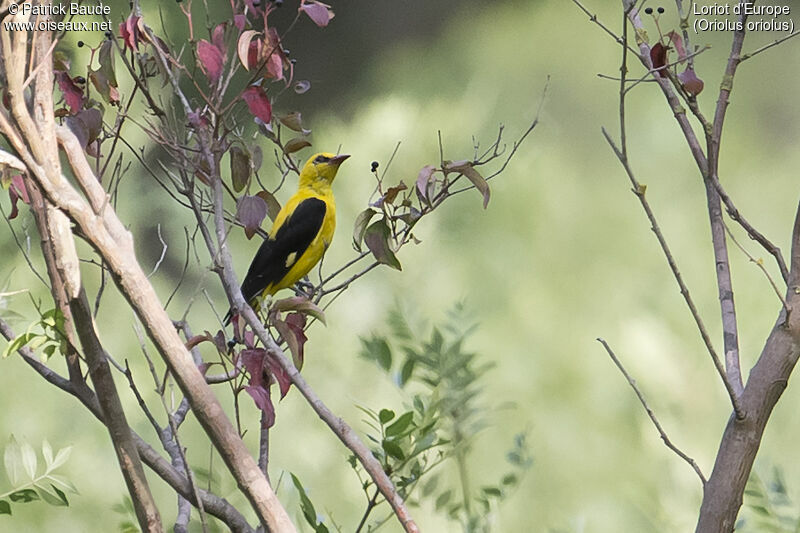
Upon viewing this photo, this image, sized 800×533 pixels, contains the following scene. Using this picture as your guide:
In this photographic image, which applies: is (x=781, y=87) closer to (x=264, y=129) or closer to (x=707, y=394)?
(x=707, y=394)

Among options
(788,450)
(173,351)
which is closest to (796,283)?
(173,351)

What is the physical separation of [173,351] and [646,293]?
4.10ft

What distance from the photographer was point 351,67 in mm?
1879

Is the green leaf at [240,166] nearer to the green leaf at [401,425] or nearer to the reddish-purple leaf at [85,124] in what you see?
the reddish-purple leaf at [85,124]

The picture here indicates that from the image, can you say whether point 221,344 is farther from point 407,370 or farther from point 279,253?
point 279,253

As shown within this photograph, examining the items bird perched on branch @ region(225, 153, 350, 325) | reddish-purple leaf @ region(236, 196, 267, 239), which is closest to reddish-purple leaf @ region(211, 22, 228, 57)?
reddish-purple leaf @ region(236, 196, 267, 239)

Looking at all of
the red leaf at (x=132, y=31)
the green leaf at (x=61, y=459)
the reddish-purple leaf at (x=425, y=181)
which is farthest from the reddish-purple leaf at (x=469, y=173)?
the green leaf at (x=61, y=459)

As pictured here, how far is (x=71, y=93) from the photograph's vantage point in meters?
0.72

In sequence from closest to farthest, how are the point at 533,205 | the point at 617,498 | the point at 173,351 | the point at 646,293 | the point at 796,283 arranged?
the point at 173,351
the point at 796,283
the point at 617,498
the point at 646,293
the point at 533,205

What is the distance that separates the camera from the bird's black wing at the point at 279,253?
1276mm

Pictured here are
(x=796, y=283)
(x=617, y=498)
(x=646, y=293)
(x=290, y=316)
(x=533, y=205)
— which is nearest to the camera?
(x=796, y=283)

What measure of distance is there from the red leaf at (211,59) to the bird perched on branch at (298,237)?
1.71 ft

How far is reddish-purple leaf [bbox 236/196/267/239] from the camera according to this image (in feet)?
2.48

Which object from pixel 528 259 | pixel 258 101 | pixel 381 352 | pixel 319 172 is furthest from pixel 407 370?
pixel 528 259
